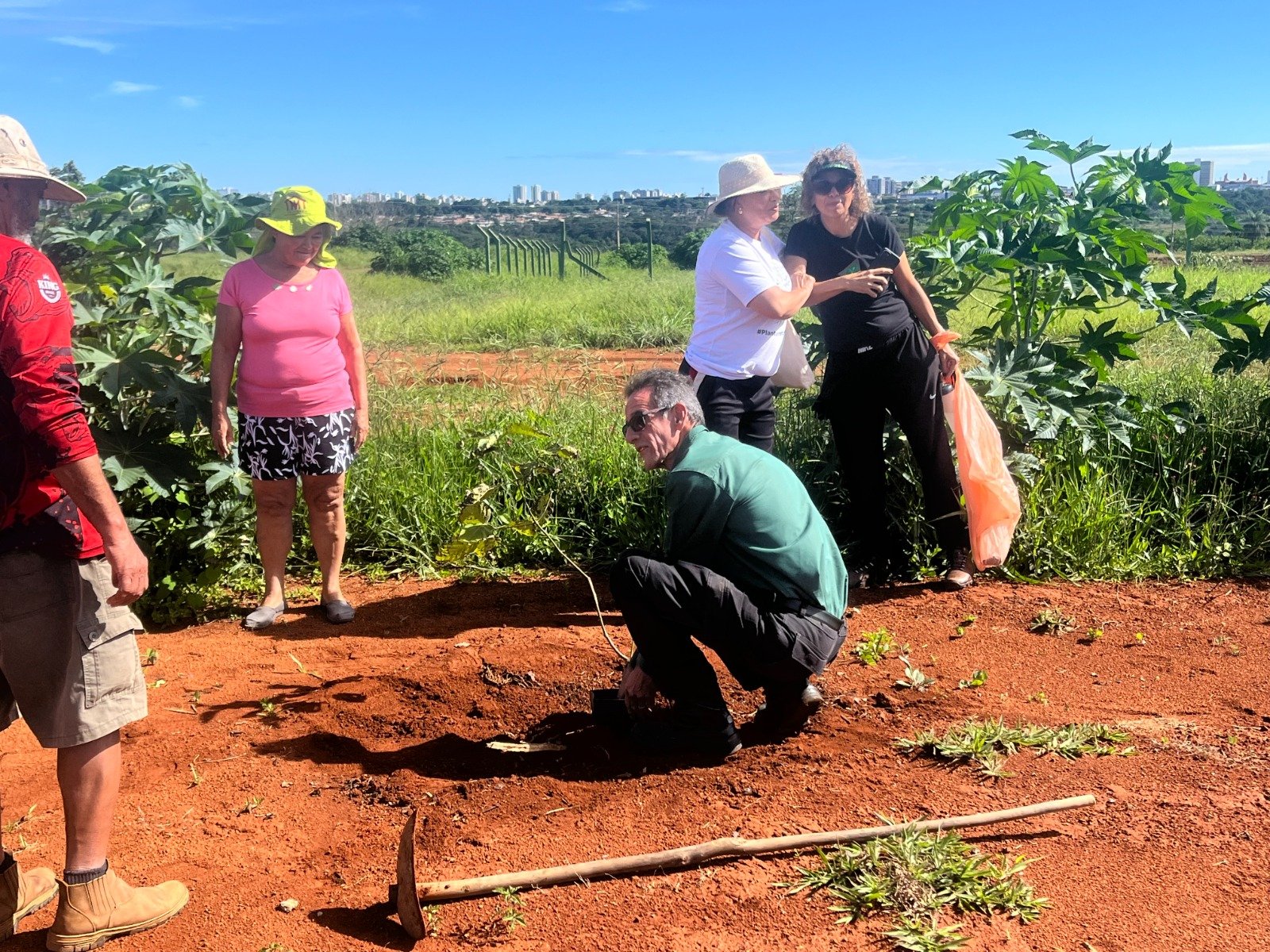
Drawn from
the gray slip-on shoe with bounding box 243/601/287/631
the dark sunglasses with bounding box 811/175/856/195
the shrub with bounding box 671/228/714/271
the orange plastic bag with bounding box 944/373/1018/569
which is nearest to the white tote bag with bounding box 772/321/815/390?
the dark sunglasses with bounding box 811/175/856/195

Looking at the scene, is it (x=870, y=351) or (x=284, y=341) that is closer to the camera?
(x=284, y=341)

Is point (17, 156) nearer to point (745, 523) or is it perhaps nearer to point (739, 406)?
point (745, 523)

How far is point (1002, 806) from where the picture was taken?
2879mm

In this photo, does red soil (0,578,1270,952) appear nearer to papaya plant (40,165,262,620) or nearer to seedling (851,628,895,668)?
seedling (851,628,895,668)

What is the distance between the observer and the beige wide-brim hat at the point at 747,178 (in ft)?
13.0

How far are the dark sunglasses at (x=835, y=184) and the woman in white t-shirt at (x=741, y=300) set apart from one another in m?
0.11

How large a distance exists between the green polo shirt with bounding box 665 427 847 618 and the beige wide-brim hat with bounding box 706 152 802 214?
1220mm

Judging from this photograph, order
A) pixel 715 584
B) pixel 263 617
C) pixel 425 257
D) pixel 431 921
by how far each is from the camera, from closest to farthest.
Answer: pixel 431 921
pixel 715 584
pixel 263 617
pixel 425 257

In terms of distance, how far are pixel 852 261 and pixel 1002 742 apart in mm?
1948

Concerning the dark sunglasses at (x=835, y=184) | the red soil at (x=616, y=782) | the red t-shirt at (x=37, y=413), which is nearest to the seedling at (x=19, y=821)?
the red soil at (x=616, y=782)

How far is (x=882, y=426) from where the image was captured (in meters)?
4.57

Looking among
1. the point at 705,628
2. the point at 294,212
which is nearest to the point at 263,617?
the point at 294,212

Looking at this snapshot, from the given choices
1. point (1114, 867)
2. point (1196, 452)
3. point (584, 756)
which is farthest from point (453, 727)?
point (1196, 452)

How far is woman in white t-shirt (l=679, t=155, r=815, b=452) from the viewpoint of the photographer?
13.0ft
